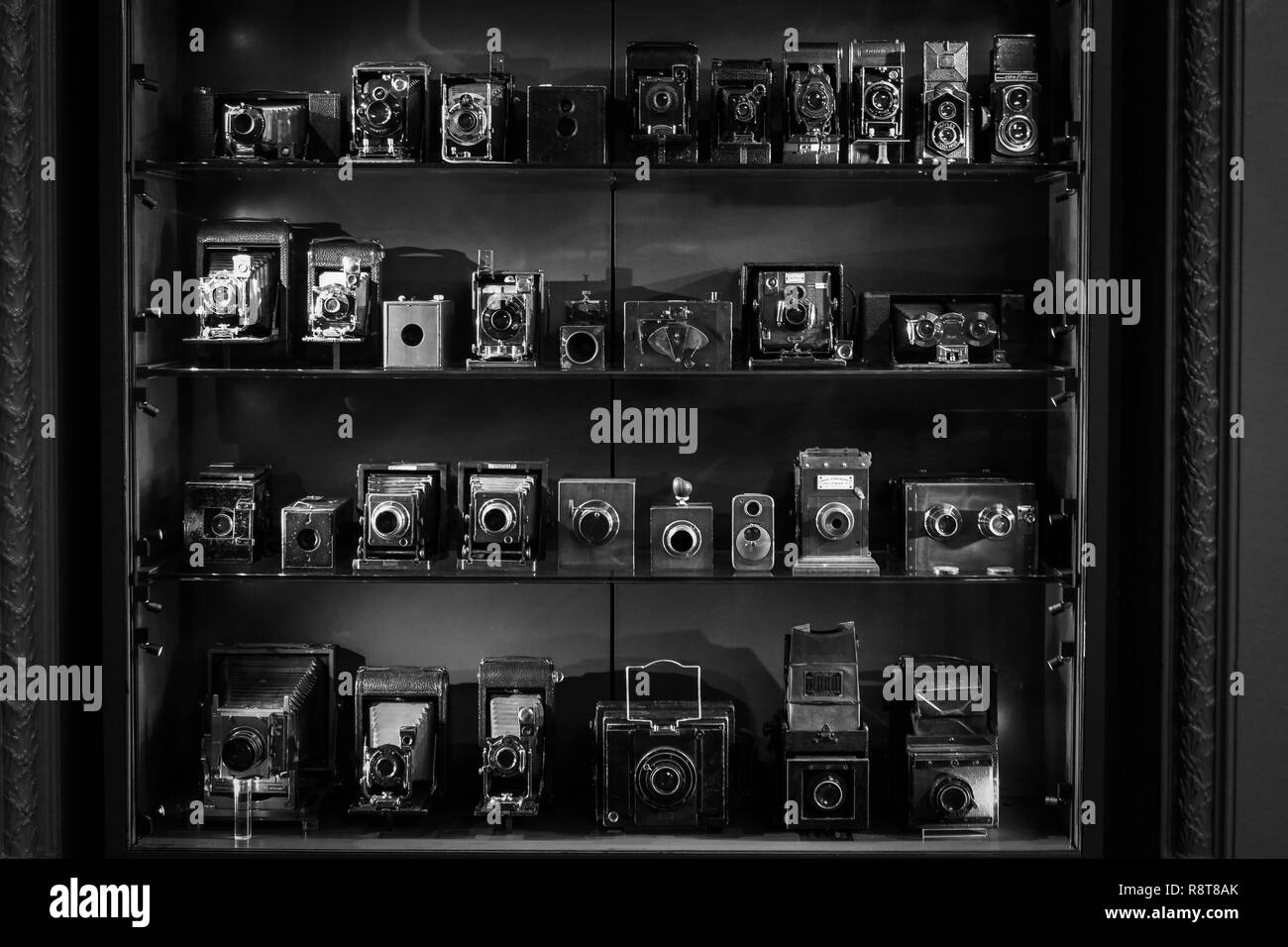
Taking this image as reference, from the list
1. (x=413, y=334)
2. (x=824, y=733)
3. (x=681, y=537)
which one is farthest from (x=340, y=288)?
(x=824, y=733)

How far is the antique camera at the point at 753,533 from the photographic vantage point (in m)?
3.38

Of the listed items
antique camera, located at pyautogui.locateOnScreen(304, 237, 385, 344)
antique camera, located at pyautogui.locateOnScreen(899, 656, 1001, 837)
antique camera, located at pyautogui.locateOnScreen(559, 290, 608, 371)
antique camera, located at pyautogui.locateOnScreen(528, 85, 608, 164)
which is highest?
antique camera, located at pyautogui.locateOnScreen(528, 85, 608, 164)

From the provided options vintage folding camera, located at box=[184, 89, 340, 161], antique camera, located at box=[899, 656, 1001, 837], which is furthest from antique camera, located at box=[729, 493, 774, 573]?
vintage folding camera, located at box=[184, 89, 340, 161]

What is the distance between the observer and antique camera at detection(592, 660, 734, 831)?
3.29 m

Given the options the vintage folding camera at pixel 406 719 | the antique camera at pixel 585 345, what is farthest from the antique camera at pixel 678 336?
the vintage folding camera at pixel 406 719

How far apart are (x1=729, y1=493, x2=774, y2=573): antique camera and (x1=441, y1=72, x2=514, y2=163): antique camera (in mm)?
1121

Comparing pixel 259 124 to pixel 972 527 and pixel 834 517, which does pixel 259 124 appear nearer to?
pixel 834 517

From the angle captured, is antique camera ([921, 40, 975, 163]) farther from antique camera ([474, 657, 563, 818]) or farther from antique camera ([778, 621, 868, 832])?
antique camera ([474, 657, 563, 818])

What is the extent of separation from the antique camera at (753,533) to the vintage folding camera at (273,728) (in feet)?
3.81

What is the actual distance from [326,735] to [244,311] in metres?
1.16

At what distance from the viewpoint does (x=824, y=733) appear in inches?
132

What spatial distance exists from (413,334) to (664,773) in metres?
1.30

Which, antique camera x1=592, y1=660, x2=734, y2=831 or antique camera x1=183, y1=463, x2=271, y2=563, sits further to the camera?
antique camera x1=183, y1=463, x2=271, y2=563

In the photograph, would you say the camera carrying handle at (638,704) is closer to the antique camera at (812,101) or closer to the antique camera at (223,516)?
the antique camera at (223,516)
